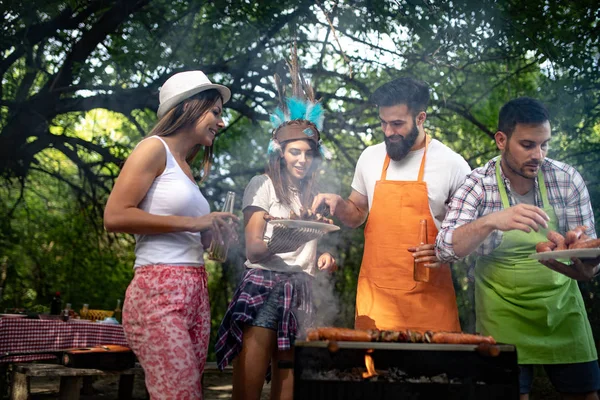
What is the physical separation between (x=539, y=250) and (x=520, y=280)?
0.27 m

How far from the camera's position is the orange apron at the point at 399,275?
315 centimetres

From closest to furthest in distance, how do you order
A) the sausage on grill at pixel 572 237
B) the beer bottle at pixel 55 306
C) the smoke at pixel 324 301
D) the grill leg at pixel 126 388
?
the sausage on grill at pixel 572 237
the smoke at pixel 324 301
the grill leg at pixel 126 388
the beer bottle at pixel 55 306

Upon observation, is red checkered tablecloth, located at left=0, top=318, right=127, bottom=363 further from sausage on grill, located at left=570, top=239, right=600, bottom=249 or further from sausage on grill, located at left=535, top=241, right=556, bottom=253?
sausage on grill, located at left=570, top=239, right=600, bottom=249

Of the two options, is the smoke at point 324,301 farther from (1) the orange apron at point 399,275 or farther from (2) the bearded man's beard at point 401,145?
(2) the bearded man's beard at point 401,145

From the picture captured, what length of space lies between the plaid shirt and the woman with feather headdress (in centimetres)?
70

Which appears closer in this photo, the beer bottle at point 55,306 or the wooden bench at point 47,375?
the wooden bench at point 47,375

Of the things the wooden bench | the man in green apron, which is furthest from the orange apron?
the wooden bench

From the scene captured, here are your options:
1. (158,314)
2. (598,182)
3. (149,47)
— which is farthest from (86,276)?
(158,314)

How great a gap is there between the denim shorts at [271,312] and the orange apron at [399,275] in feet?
1.59

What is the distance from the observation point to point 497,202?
9.66 ft

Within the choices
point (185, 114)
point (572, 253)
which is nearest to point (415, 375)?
point (572, 253)

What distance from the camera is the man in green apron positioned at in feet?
9.09

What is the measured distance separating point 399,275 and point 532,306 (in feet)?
2.18

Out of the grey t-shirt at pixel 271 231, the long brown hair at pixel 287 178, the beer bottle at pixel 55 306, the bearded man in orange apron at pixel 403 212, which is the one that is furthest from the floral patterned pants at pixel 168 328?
the beer bottle at pixel 55 306
